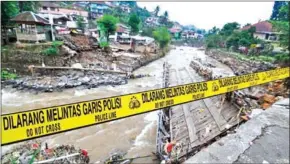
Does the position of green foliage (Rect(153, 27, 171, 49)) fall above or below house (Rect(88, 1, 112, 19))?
below

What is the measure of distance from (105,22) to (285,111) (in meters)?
27.8

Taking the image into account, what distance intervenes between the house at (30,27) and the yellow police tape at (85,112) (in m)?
19.8

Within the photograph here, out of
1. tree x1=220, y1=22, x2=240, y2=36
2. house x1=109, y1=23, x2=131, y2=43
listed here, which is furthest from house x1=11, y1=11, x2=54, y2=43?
tree x1=220, y1=22, x2=240, y2=36

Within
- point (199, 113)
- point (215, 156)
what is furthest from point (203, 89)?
point (199, 113)

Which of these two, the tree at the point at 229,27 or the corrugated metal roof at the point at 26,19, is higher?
the tree at the point at 229,27

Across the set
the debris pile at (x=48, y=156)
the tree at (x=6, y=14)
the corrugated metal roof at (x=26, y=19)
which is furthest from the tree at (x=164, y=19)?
the debris pile at (x=48, y=156)

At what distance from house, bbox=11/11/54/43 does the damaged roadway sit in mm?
20558

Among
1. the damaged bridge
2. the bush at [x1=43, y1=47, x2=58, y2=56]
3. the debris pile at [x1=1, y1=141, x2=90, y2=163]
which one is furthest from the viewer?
the bush at [x1=43, y1=47, x2=58, y2=56]

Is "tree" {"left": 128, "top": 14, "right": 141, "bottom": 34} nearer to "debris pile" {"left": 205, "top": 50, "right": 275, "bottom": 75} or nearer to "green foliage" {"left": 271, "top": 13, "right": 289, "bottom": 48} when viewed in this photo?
"debris pile" {"left": 205, "top": 50, "right": 275, "bottom": 75}

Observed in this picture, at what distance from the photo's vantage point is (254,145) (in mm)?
4484

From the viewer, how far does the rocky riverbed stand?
629 inches

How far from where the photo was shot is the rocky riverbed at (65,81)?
1597 cm

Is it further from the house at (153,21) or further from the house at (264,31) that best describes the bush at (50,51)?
the house at (153,21)

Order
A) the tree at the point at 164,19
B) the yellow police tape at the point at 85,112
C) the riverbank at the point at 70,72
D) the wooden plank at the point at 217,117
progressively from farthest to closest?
the tree at the point at 164,19 → the riverbank at the point at 70,72 → the wooden plank at the point at 217,117 → the yellow police tape at the point at 85,112
